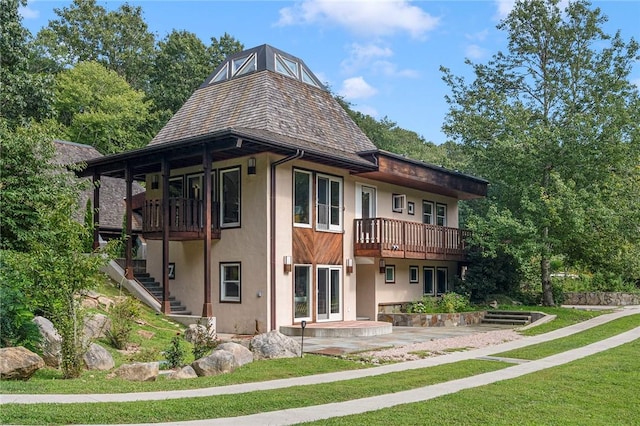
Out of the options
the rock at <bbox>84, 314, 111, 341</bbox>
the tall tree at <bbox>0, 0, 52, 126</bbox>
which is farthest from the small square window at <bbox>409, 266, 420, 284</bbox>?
the tall tree at <bbox>0, 0, 52, 126</bbox>

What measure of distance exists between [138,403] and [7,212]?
8721mm

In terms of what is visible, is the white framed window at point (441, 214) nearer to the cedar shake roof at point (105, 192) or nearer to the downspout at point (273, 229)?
the downspout at point (273, 229)

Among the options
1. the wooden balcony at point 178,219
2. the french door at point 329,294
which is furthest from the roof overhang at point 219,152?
the french door at point 329,294

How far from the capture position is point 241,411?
7484mm

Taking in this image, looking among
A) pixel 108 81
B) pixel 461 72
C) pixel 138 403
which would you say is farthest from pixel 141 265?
pixel 108 81

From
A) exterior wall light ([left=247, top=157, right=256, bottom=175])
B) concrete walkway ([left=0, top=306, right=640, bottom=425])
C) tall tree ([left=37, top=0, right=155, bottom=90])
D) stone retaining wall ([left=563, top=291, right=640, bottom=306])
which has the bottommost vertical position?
stone retaining wall ([left=563, top=291, right=640, bottom=306])

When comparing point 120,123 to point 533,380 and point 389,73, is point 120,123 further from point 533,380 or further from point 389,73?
point 533,380

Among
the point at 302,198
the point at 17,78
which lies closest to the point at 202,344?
the point at 302,198

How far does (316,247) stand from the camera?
1870 centimetres

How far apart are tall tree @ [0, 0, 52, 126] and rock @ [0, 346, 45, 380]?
13.1 m

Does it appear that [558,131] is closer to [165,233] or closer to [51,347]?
[165,233]

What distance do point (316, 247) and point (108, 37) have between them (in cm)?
3136

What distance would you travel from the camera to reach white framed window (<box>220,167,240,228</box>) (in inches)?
712

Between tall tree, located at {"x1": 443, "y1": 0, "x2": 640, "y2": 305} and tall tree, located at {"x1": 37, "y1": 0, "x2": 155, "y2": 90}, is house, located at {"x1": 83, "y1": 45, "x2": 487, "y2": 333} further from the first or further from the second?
tall tree, located at {"x1": 37, "y1": 0, "x2": 155, "y2": 90}
